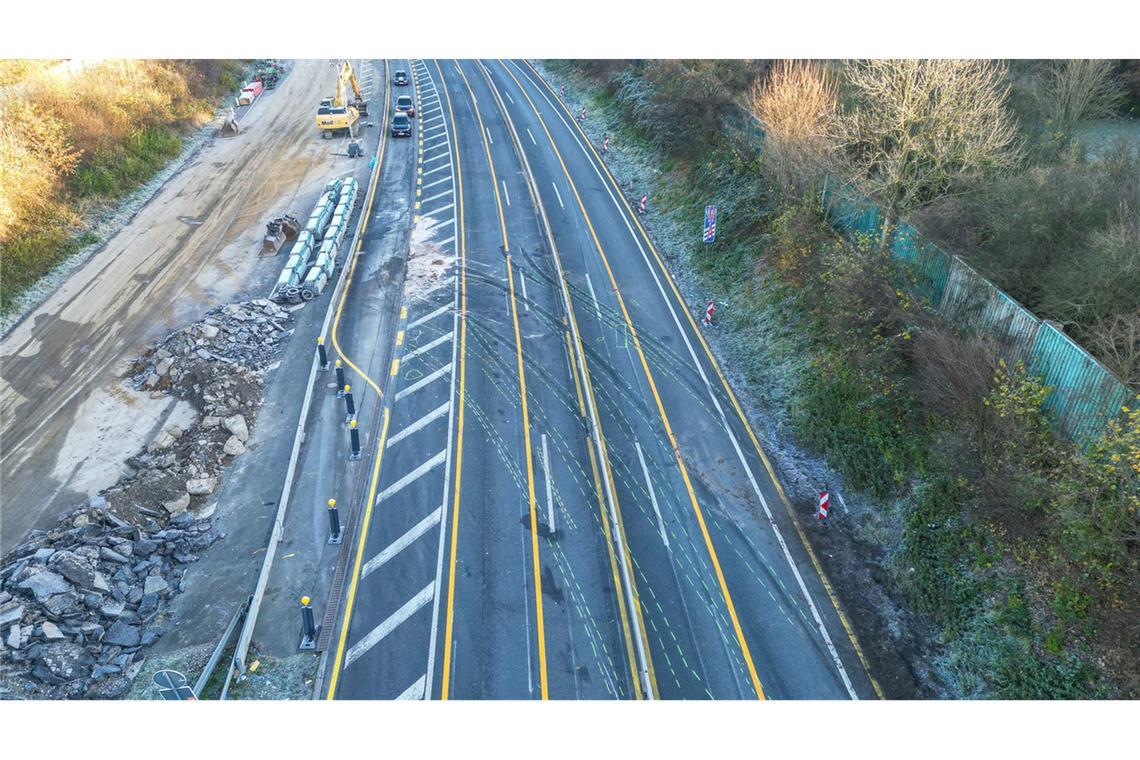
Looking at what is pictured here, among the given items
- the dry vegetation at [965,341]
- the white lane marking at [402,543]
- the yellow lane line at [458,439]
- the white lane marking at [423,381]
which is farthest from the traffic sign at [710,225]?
the white lane marking at [402,543]

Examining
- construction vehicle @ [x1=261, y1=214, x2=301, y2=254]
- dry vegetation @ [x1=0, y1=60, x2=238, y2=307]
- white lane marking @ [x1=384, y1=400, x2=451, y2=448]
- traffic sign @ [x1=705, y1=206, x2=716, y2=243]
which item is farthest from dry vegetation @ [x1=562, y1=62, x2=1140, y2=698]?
dry vegetation @ [x1=0, y1=60, x2=238, y2=307]

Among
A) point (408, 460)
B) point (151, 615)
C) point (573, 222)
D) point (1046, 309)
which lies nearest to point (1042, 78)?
point (1046, 309)

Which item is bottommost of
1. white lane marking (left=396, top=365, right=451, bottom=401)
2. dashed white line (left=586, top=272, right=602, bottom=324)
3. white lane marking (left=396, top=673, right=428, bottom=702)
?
white lane marking (left=396, top=673, right=428, bottom=702)

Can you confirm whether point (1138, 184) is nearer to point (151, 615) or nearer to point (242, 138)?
point (151, 615)

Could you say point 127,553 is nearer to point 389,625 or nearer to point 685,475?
point 389,625

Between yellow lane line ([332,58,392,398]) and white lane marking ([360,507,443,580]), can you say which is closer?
white lane marking ([360,507,443,580])

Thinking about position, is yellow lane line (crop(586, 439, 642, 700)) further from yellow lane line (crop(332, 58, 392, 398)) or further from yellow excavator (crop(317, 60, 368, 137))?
yellow excavator (crop(317, 60, 368, 137))
